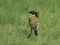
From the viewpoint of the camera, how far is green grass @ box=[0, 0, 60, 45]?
968cm

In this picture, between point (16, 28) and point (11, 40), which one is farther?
point (16, 28)

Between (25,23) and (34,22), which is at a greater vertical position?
(34,22)

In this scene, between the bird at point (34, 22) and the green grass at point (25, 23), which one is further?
the bird at point (34, 22)

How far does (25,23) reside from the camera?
11828mm

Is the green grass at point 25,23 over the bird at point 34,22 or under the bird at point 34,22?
under

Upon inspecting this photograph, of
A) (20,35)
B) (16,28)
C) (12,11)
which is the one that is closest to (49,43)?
(20,35)

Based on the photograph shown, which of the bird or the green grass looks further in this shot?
the bird

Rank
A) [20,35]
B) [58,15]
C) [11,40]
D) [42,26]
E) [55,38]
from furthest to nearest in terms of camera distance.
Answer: [58,15] → [42,26] → [55,38] → [20,35] → [11,40]

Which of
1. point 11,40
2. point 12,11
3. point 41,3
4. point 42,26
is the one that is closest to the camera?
point 11,40

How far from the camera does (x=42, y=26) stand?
1203 cm

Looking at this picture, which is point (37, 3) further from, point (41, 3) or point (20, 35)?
point (20, 35)

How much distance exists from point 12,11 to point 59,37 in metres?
3.03

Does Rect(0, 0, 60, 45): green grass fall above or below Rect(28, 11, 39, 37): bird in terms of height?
below

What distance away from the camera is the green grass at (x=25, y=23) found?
31.8 feet
